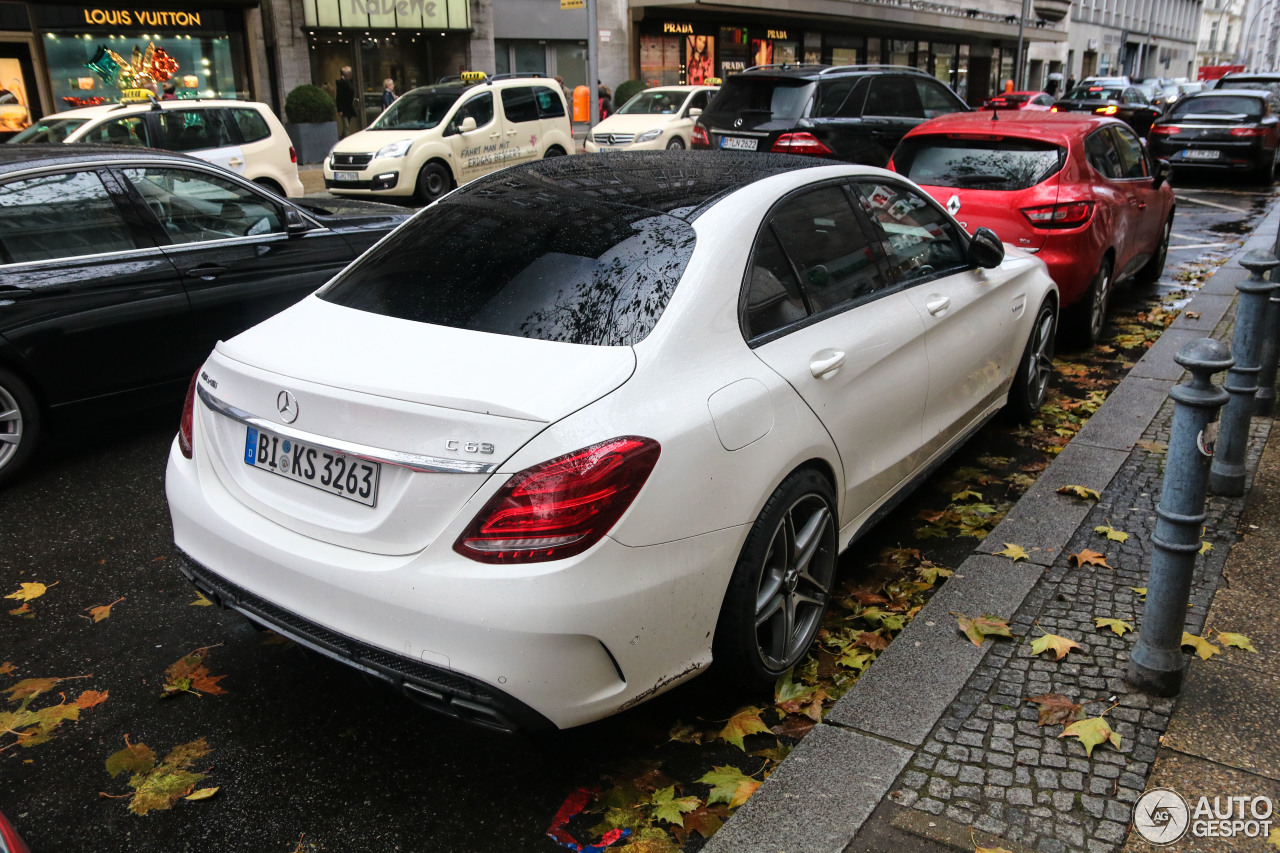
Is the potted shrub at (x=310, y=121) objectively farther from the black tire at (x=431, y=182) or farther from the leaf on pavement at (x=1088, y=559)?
the leaf on pavement at (x=1088, y=559)

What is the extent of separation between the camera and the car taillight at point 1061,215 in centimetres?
702

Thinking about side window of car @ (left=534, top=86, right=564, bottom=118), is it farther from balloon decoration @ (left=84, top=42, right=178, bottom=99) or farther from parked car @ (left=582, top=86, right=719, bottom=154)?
balloon decoration @ (left=84, top=42, right=178, bottom=99)

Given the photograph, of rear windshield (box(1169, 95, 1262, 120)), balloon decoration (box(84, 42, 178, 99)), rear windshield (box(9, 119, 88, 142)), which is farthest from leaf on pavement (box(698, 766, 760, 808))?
balloon decoration (box(84, 42, 178, 99))

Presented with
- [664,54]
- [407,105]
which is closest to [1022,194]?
[407,105]

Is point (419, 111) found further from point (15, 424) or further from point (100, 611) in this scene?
point (100, 611)

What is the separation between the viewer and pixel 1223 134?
1850cm

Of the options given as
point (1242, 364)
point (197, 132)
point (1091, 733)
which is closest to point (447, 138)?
point (197, 132)

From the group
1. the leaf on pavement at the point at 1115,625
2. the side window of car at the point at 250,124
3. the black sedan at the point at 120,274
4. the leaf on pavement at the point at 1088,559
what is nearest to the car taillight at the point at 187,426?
the black sedan at the point at 120,274

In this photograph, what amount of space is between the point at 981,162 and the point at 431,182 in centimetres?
1033

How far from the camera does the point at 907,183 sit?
Answer: 4.61 m

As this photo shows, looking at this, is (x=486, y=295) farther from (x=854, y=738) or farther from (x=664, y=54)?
(x=664, y=54)

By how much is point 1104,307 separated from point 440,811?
22.1 feet

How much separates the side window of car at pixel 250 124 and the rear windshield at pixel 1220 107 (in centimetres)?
1621

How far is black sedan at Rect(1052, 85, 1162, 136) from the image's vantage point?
78.0 feet
